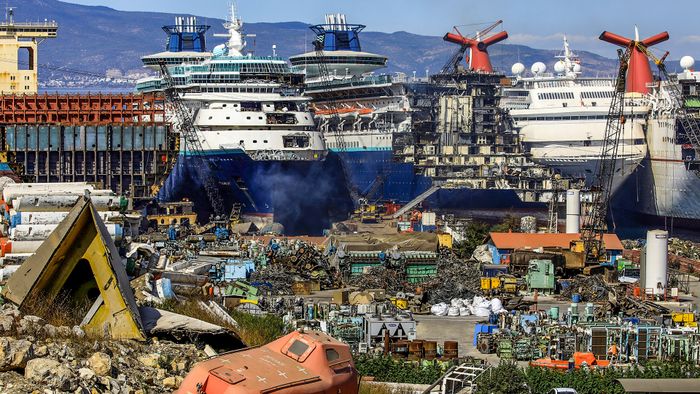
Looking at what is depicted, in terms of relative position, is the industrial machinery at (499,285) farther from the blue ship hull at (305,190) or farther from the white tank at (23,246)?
the blue ship hull at (305,190)

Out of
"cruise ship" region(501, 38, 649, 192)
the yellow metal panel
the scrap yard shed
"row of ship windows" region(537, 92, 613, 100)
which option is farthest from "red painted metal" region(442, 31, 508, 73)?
the yellow metal panel

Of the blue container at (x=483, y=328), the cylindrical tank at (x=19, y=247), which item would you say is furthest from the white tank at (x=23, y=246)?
the blue container at (x=483, y=328)

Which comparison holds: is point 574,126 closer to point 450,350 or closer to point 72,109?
point 72,109

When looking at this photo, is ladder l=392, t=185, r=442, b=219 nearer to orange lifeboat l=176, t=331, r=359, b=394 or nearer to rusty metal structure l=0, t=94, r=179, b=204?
rusty metal structure l=0, t=94, r=179, b=204

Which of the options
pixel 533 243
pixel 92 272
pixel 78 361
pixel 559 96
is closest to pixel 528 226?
pixel 533 243

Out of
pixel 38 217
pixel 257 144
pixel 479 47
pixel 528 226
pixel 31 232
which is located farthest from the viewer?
pixel 479 47

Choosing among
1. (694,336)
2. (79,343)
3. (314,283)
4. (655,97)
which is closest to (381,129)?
(655,97)

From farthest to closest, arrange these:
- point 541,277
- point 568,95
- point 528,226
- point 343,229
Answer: point 568,95, point 528,226, point 343,229, point 541,277
